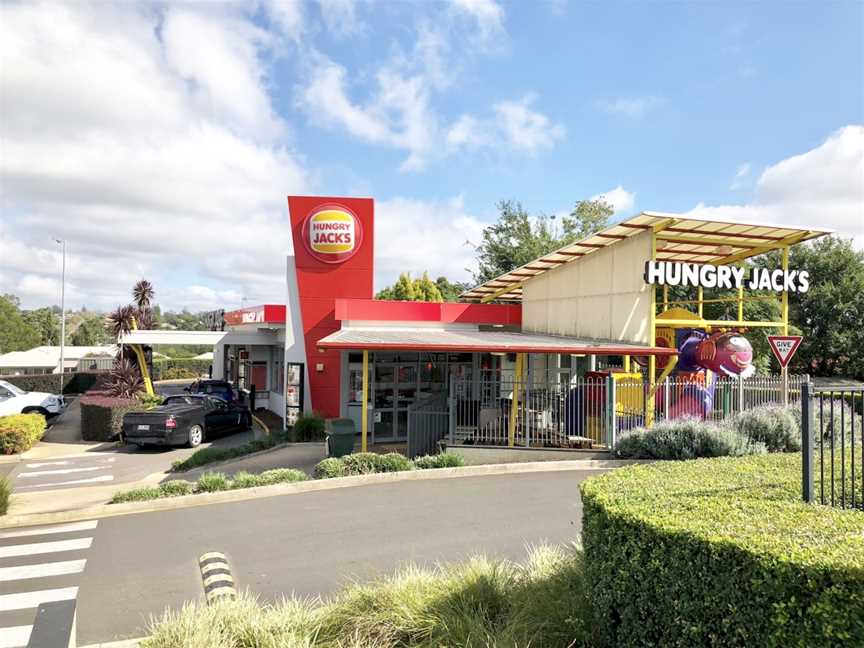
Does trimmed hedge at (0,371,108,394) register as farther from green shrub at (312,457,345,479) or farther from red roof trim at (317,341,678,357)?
green shrub at (312,457,345,479)

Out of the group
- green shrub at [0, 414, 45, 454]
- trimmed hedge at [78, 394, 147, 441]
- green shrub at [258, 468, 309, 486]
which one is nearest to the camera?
green shrub at [258, 468, 309, 486]

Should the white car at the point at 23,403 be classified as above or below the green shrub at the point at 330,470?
above

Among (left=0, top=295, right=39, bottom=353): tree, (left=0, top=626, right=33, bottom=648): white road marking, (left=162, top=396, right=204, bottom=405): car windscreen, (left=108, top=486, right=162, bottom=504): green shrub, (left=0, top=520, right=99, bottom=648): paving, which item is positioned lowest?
(left=0, top=520, right=99, bottom=648): paving

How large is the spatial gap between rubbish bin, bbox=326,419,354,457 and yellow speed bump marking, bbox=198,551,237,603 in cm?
598

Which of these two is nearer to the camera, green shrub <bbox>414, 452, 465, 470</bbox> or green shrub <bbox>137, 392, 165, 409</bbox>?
green shrub <bbox>414, 452, 465, 470</bbox>

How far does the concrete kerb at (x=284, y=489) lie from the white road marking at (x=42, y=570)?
2.31 metres

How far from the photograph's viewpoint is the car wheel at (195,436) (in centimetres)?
1788

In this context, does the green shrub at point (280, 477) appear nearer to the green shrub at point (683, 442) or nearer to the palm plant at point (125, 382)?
the green shrub at point (683, 442)

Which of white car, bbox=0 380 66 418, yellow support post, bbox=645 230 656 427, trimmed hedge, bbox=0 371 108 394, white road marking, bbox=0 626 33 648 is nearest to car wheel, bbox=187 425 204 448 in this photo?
white car, bbox=0 380 66 418

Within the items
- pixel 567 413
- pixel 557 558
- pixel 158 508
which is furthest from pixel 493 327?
pixel 557 558

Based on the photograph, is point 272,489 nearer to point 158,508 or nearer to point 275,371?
point 158,508

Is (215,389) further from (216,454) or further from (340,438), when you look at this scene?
(340,438)

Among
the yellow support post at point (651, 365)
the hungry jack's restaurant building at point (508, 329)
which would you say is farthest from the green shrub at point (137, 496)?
the yellow support post at point (651, 365)

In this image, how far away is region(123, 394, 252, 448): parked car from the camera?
16.9 metres
